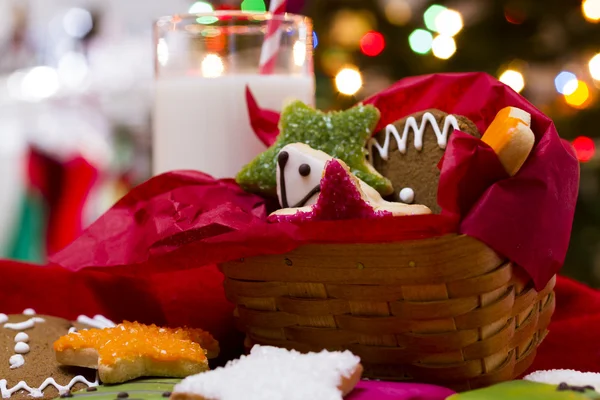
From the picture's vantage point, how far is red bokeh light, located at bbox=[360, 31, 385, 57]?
182 cm

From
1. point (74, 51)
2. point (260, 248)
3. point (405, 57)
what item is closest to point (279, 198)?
point (260, 248)

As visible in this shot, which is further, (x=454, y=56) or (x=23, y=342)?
(x=454, y=56)

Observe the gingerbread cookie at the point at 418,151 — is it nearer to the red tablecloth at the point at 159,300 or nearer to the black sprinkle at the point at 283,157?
the black sprinkle at the point at 283,157

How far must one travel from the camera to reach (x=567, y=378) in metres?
0.66

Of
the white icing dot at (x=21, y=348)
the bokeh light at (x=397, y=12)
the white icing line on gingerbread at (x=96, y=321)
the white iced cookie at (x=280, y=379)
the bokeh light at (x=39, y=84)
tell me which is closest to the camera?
the white iced cookie at (x=280, y=379)

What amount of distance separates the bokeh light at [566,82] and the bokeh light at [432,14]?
33 cm

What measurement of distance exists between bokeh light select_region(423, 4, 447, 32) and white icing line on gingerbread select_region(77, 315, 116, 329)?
3.76 ft

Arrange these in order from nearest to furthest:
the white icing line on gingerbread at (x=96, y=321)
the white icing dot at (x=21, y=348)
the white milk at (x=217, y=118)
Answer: the white icing dot at (x=21, y=348)
the white icing line on gingerbread at (x=96, y=321)
the white milk at (x=217, y=118)

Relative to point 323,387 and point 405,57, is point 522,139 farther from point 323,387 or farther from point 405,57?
point 405,57

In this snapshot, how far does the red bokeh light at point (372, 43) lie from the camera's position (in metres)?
1.82

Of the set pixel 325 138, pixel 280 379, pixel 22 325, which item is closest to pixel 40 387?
pixel 22 325

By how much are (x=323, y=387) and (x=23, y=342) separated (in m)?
0.39

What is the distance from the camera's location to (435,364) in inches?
26.9

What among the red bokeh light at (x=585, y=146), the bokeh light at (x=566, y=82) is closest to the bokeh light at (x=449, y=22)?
the bokeh light at (x=566, y=82)
